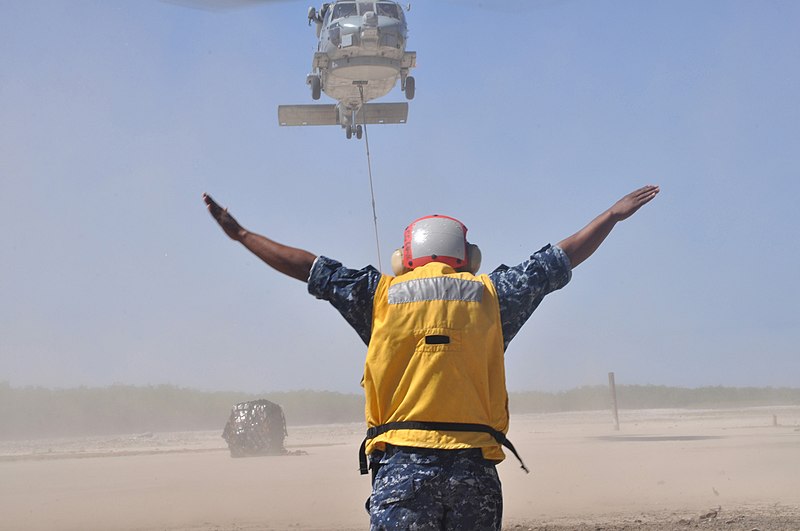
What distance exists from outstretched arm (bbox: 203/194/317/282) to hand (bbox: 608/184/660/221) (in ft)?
4.09

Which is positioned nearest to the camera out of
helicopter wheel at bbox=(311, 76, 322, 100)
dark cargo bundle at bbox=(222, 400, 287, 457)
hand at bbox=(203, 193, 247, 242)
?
hand at bbox=(203, 193, 247, 242)

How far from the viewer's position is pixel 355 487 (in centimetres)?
1366

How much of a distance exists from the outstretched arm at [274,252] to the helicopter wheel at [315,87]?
60.9ft

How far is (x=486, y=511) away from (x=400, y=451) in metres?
0.36

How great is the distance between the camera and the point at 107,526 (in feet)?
36.6

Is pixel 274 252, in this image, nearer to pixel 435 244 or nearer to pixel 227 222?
pixel 227 222

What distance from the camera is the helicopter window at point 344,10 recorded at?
21.6 metres

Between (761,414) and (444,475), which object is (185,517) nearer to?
(444,475)

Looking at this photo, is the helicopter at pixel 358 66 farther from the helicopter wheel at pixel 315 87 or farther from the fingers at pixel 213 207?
the fingers at pixel 213 207

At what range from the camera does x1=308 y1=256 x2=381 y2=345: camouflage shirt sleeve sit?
3.71 m

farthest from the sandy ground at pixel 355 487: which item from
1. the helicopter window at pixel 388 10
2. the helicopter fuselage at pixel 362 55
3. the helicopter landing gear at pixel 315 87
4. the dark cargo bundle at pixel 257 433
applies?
the helicopter window at pixel 388 10

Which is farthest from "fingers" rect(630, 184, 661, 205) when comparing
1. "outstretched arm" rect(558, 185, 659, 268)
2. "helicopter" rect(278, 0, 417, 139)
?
"helicopter" rect(278, 0, 417, 139)

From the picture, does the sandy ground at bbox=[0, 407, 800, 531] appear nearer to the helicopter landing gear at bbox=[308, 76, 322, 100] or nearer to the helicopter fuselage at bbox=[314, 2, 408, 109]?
the helicopter fuselage at bbox=[314, 2, 408, 109]

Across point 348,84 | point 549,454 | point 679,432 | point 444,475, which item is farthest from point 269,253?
point 679,432
